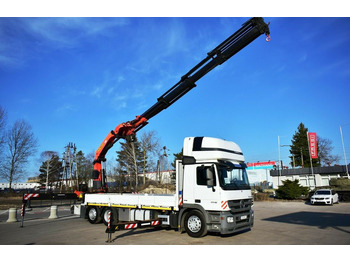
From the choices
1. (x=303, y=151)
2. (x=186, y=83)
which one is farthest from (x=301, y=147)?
(x=186, y=83)

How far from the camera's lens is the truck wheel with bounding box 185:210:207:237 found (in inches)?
340

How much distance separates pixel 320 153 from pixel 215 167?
207 feet

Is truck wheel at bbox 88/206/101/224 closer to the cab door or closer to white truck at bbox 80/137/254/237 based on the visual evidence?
white truck at bbox 80/137/254/237

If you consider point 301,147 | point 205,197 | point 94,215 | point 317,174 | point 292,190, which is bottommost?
point 94,215

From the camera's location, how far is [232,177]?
9.12m

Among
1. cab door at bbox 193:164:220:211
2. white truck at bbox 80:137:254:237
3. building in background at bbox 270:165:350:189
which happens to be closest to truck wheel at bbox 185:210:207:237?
white truck at bbox 80:137:254:237

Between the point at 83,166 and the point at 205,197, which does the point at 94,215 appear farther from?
the point at 83,166

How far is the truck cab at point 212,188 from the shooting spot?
840 cm

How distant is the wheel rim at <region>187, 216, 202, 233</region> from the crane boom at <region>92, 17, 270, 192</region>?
5.59 metres

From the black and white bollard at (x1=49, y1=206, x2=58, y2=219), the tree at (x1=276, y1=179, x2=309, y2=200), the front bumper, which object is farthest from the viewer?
the tree at (x1=276, y1=179, x2=309, y2=200)

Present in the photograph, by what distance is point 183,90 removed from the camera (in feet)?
38.3

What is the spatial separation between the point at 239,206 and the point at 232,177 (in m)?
1.02

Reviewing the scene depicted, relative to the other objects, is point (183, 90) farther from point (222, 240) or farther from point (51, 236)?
point (51, 236)

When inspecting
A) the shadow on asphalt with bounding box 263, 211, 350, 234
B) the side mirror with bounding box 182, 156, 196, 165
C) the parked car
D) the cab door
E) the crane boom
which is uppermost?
the crane boom
